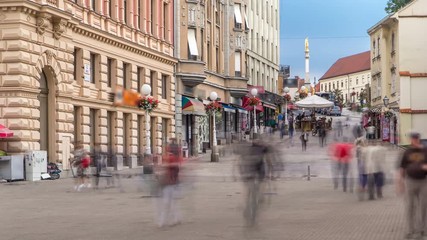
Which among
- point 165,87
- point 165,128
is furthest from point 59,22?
point 165,128

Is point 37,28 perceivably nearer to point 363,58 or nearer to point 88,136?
point 88,136

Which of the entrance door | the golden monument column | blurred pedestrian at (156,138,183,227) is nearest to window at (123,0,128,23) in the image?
the entrance door

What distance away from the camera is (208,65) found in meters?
59.3

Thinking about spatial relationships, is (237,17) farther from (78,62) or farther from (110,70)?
(78,62)

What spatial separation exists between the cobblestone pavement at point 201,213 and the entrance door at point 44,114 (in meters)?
3.22

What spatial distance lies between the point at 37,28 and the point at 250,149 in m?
18.7

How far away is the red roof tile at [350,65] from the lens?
549ft

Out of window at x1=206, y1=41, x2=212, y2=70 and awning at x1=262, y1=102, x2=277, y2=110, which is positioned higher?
window at x1=206, y1=41, x2=212, y2=70

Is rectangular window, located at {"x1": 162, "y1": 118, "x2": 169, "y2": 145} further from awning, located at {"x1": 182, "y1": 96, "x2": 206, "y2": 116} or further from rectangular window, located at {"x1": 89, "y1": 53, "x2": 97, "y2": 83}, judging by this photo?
rectangular window, located at {"x1": 89, "y1": 53, "x2": 97, "y2": 83}

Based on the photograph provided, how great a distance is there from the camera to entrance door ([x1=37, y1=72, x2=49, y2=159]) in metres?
33.6

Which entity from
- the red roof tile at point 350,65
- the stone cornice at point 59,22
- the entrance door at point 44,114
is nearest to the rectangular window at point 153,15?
the stone cornice at point 59,22

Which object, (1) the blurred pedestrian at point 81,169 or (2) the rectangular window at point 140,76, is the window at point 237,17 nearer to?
(2) the rectangular window at point 140,76

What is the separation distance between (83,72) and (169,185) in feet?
72.4

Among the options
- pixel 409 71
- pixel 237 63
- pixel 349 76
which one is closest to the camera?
pixel 409 71
